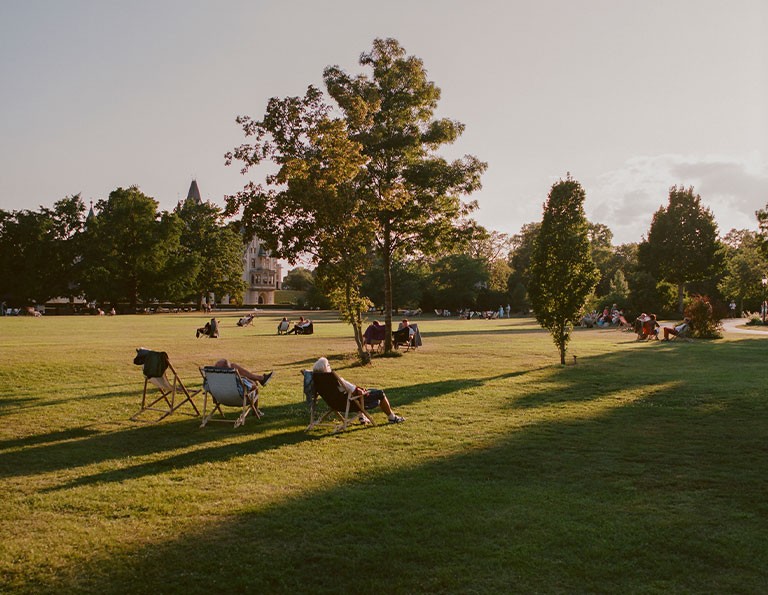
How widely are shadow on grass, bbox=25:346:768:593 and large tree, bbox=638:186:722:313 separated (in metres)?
54.3

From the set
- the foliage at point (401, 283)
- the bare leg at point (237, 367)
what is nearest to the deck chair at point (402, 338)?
the bare leg at point (237, 367)

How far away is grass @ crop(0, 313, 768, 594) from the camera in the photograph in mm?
4379

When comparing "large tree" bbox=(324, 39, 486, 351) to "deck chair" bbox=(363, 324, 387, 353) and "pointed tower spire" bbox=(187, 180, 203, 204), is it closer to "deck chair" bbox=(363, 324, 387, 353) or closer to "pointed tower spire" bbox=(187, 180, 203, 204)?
"deck chair" bbox=(363, 324, 387, 353)

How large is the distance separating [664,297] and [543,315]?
4096 cm

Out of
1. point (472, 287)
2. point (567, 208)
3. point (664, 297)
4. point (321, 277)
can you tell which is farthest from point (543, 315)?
point (472, 287)

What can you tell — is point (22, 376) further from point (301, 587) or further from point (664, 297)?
point (664, 297)

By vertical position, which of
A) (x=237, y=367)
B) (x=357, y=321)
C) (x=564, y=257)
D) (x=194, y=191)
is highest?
(x=194, y=191)

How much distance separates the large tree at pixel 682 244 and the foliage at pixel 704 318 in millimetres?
28323

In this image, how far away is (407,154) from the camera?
20.9 metres

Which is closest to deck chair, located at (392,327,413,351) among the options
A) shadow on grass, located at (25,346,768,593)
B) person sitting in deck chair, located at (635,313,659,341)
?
person sitting in deck chair, located at (635,313,659,341)

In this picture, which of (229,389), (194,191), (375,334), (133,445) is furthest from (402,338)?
(194,191)

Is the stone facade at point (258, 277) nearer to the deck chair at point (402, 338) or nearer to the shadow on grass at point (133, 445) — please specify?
the deck chair at point (402, 338)

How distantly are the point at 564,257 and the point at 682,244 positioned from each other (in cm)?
4710

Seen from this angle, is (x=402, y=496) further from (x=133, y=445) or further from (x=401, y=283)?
(x=401, y=283)
